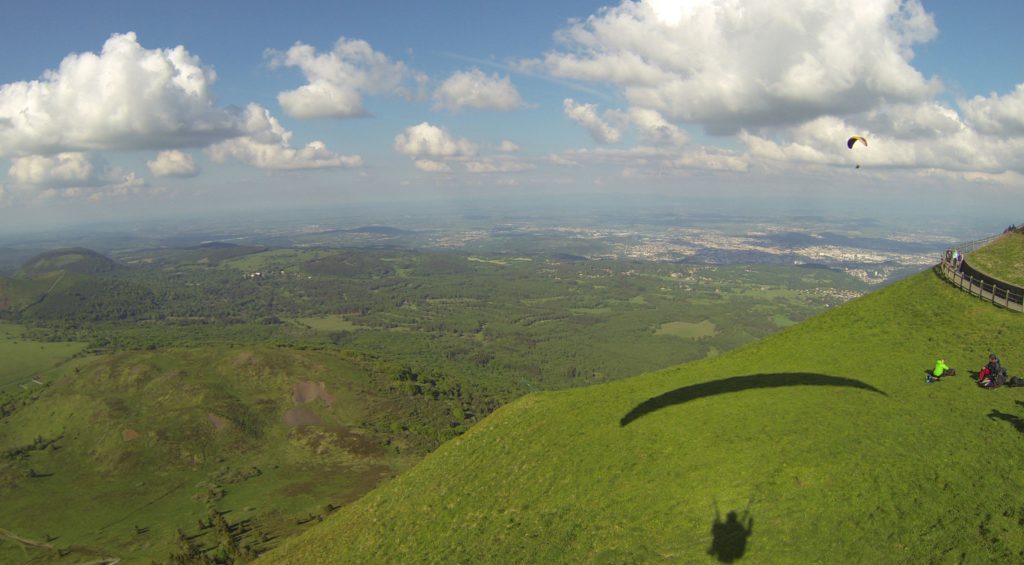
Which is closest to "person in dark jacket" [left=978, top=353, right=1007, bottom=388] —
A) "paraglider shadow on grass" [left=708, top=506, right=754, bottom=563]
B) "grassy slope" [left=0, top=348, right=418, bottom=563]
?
"paraglider shadow on grass" [left=708, top=506, right=754, bottom=563]

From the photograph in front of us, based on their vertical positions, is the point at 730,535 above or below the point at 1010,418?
below

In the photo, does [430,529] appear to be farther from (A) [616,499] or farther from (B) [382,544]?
(A) [616,499]

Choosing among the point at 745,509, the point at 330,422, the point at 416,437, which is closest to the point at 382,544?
the point at 745,509

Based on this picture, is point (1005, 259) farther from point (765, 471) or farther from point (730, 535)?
point (730, 535)

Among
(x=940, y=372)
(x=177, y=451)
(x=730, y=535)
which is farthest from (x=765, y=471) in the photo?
(x=177, y=451)

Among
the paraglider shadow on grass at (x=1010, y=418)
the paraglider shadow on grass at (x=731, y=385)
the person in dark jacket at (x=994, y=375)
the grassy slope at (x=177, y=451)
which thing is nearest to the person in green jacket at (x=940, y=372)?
the person in dark jacket at (x=994, y=375)

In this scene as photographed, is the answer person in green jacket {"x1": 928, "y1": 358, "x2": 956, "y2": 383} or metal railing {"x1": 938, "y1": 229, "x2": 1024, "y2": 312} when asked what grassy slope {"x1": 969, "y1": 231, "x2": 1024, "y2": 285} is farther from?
person in green jacket {"x1": 928, "y1": 358, "x2": 956, "y2": 383}

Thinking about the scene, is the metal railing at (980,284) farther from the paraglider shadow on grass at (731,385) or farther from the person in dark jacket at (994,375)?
the paraglider shadow on grass at (731,385)
